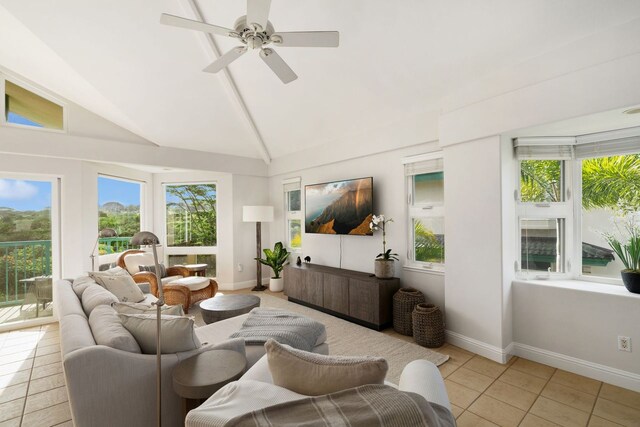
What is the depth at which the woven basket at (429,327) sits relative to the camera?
3.00 meters

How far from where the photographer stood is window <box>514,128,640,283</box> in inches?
105

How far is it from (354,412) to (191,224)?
5.63 metres

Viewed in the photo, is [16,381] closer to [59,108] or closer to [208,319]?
[208,319]

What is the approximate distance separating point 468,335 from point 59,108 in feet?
19.4

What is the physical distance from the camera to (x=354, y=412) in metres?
0.84

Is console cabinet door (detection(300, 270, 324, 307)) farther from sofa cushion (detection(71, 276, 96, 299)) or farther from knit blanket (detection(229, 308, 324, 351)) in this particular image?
sofa cushion (detection(71, 276, 96, 299))

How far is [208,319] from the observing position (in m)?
3.19

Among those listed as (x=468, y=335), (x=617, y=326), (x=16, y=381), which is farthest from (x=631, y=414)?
(x=16, y=381)

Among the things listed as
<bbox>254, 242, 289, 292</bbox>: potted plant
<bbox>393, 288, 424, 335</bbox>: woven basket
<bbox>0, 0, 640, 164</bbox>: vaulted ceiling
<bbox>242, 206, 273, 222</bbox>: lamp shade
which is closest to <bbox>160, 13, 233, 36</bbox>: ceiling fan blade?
<bbox>0, 0, 640, 164</bbox>: vaulted ceiling

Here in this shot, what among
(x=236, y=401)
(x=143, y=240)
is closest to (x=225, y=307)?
(x=143, y=240)

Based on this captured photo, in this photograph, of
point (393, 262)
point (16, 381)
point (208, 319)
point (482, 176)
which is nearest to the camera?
point (16, 381)

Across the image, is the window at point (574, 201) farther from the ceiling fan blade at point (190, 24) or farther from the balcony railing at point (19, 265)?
the balcony railing at point (19, 265)

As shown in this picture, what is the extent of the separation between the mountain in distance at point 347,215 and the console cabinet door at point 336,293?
692 millimetres

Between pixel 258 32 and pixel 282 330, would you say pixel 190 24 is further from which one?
pixel 282 330
